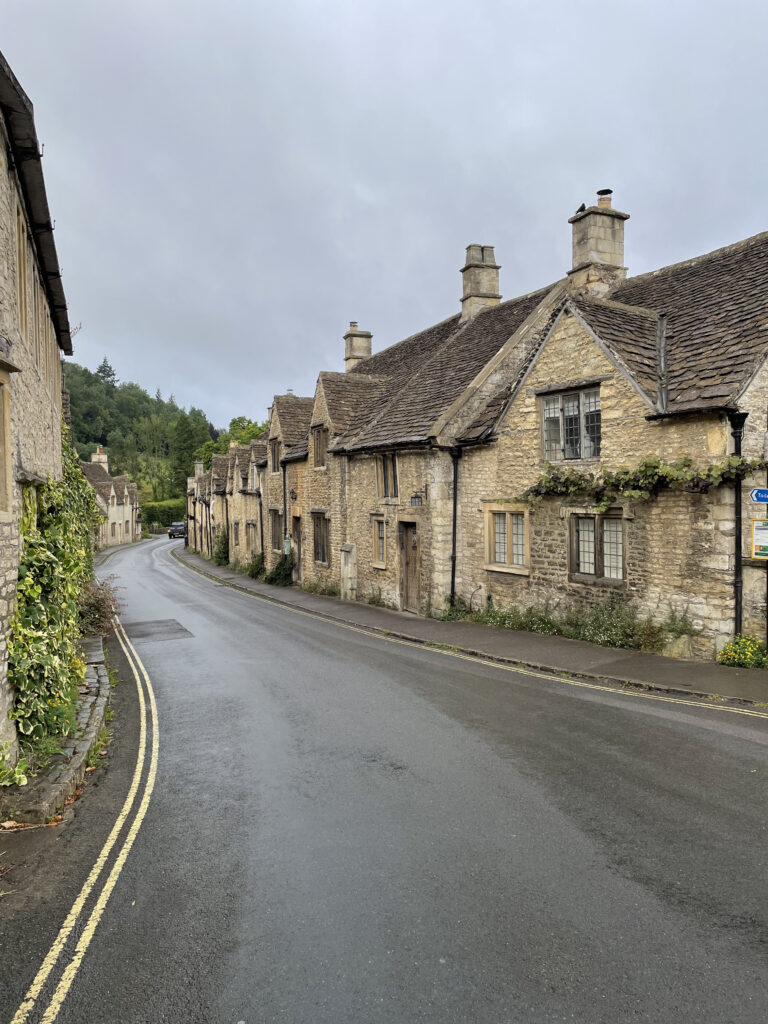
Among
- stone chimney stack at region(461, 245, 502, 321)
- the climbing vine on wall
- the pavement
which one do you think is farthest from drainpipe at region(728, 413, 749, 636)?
stone chimney stack at region(461, 245, 502, 321)

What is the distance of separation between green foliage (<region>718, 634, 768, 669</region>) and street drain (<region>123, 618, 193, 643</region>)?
13.1 m

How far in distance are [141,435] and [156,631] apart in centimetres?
11171

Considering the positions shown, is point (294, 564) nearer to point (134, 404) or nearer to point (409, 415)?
point (409, 415)

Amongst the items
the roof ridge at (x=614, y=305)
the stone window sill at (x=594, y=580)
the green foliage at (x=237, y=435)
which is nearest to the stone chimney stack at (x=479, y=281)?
the roof ridge at (x=614, y=305)

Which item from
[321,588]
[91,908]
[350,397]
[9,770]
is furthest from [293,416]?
[91,908]

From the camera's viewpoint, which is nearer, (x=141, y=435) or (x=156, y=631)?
(x=156, y=631)

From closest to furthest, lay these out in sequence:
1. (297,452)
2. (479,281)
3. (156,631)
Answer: (156,631) < (479,281) < (297,452)

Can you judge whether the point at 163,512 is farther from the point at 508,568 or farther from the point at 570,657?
the point at 570,657

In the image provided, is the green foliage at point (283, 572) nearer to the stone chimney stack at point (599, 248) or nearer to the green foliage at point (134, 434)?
the stone chimney stack at point (599, 248)

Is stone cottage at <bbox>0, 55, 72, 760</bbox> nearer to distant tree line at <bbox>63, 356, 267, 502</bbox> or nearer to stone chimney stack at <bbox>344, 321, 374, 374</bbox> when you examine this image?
stone chimney stack at <bbox>344, 321, 374, 374</bbox>

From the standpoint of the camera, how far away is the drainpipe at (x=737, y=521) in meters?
11.7

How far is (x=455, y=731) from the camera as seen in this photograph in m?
9.17

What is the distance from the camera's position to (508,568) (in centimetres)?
1722

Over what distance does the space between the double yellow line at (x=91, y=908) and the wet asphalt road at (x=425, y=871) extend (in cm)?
8
